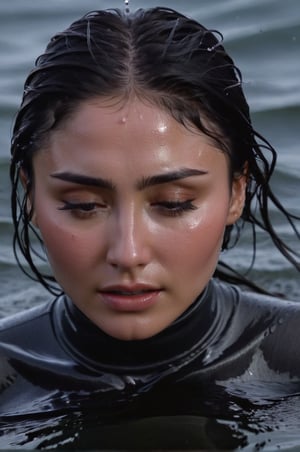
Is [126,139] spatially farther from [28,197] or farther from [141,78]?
[28,197]

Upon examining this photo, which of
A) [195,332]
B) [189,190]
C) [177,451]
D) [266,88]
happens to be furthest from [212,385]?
[266,88]

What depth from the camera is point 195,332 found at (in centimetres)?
367

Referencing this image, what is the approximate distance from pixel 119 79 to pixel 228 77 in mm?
331

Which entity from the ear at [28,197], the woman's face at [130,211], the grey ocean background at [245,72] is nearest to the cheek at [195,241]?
the woman's face at [130,211]

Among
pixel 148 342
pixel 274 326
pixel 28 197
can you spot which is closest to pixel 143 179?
pixel 28 197

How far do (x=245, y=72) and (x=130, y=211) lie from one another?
4.40 meters

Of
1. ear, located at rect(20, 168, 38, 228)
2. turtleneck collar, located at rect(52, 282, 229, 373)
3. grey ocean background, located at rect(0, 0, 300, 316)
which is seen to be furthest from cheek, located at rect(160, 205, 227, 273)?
grey ocean background, located at rect(0, 0, 300, 316)

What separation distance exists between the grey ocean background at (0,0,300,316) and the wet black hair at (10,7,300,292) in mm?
1870

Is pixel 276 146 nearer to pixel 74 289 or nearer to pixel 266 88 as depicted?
pixel 266 88

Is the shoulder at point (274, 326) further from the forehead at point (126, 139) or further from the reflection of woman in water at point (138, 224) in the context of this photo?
the forehead at point (126, 139)

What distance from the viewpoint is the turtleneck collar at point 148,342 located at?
143 inches

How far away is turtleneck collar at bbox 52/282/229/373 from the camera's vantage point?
11.9 feet

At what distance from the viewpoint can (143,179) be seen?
3246 millimetres

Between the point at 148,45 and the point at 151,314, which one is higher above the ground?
the point at 148,45
